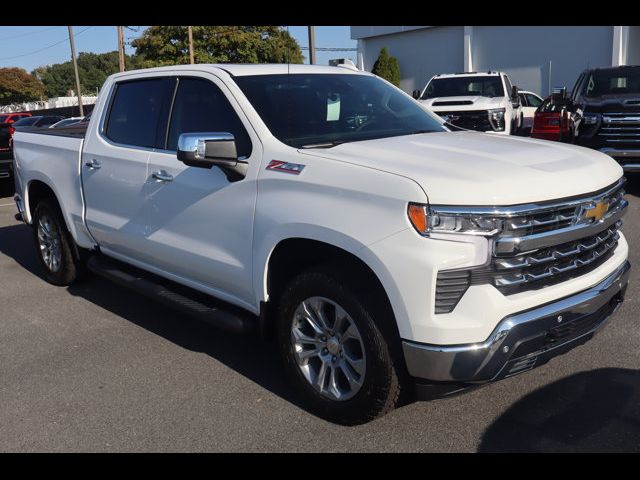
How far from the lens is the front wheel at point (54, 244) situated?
6234mm

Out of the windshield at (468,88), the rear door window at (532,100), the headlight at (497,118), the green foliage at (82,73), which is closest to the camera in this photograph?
the headlight at (497,118)

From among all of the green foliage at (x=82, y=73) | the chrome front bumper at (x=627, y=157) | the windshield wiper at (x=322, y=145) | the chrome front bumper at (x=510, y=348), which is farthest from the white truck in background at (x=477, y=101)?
the green foliage at (x=82, y=73)

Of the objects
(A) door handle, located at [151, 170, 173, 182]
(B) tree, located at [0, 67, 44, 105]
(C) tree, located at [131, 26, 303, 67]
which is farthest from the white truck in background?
(B) tree, located at [0, 67, 44, 105]

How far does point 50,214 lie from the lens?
6312mm

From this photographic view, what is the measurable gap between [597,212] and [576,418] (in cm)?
109

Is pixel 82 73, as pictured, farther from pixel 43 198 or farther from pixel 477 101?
pixel 43 198

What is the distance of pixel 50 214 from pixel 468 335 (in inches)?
179

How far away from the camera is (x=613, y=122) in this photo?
31.8 ft

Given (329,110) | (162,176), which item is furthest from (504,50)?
(162,176)

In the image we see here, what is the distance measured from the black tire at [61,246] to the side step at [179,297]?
2.17 ft

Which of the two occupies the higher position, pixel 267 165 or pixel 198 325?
pixel 267 165

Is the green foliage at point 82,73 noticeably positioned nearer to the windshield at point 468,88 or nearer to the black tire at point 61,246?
the windshield at point 468,88
